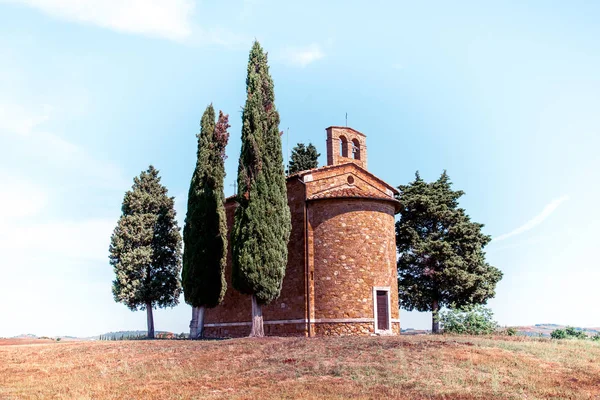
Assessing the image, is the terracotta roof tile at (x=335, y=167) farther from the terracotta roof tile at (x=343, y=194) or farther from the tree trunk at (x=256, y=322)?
the tree trunk at (x=256, y=322)

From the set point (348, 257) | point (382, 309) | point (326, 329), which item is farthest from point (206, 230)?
point (382, 309)

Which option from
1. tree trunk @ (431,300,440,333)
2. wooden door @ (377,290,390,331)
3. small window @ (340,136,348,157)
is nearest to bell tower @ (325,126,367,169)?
small window @ (340,136,348,157)

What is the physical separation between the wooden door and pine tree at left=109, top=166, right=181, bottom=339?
1456 cm

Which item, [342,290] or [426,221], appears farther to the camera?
[426,221]

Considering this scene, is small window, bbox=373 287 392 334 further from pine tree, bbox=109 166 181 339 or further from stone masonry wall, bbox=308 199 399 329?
pine tree, bbox=109 166 181 339

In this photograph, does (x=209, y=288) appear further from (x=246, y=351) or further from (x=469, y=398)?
(x=469, y=398)

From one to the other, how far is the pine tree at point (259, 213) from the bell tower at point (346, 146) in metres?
4.40

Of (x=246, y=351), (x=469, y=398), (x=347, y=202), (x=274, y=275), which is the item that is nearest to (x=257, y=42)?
(x=347, y=202)

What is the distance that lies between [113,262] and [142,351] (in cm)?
1422

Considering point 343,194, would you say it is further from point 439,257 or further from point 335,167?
point 439,257

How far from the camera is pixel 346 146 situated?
97.4 ft

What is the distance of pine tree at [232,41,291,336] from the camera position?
23.8 metres

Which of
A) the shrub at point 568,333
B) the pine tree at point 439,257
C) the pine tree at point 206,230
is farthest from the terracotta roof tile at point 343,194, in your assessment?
the shrub at point 568,333

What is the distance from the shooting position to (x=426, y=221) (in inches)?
1407
